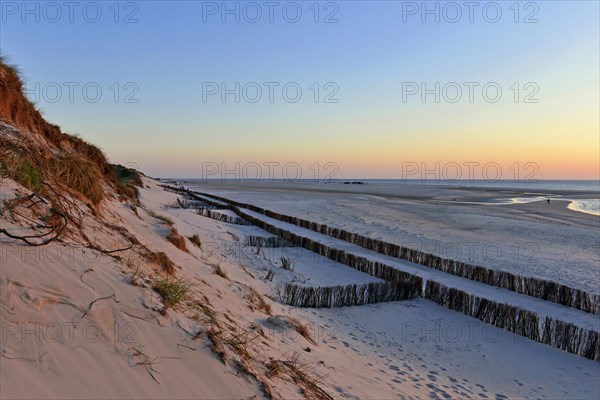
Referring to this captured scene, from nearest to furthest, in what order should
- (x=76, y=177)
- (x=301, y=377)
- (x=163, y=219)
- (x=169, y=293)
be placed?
(x=169, y=293), (x=301, y=377), (x=76, y=177), (x=163, y=219)

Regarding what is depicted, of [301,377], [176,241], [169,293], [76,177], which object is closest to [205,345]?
[169,293]

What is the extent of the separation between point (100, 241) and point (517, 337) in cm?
755

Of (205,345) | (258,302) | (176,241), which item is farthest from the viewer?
(176,241)

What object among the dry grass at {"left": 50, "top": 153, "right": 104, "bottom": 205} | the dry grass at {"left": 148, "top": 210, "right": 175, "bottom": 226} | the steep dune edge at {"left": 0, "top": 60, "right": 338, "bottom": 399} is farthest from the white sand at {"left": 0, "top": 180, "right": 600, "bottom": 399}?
the dry grass at {"left": 148, "top": 210, "right": 175, "bottom": 226}

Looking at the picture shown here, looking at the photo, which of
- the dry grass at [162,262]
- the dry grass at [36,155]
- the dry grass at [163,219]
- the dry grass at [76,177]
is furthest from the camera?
the dry grass at [163,219]

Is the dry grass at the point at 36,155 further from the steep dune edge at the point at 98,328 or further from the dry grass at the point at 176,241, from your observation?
the dry grass at the point at 176,241

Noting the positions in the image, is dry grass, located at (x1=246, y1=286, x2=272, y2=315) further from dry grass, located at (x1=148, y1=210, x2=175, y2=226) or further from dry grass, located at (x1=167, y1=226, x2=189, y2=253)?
dry grass, located at (x1=148, y1=210, x2=175, y2=226)

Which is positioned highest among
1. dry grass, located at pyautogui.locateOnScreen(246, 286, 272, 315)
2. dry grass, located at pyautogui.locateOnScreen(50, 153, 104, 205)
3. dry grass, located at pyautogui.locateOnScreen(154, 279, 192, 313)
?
dry grass, located at pyautogui.locateOnScreen(50, 153, 104, 205)

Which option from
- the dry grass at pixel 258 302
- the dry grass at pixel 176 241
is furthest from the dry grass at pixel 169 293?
the dry grass at pixel 176 241

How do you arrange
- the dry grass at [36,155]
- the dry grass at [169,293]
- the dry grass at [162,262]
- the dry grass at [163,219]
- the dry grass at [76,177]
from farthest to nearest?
the dry grass at [163,219], the dry grass at [76,177], the dry grass at [162,262], the dry grass at [36,155], the dry grass at [169,293]

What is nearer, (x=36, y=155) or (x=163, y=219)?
(x=36, y=155)

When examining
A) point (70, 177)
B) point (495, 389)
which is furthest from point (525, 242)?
point (70, 177)

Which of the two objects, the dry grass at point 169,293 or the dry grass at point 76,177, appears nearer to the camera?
the dry grass at point 169,293

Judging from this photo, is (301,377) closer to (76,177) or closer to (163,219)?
(76,177)
